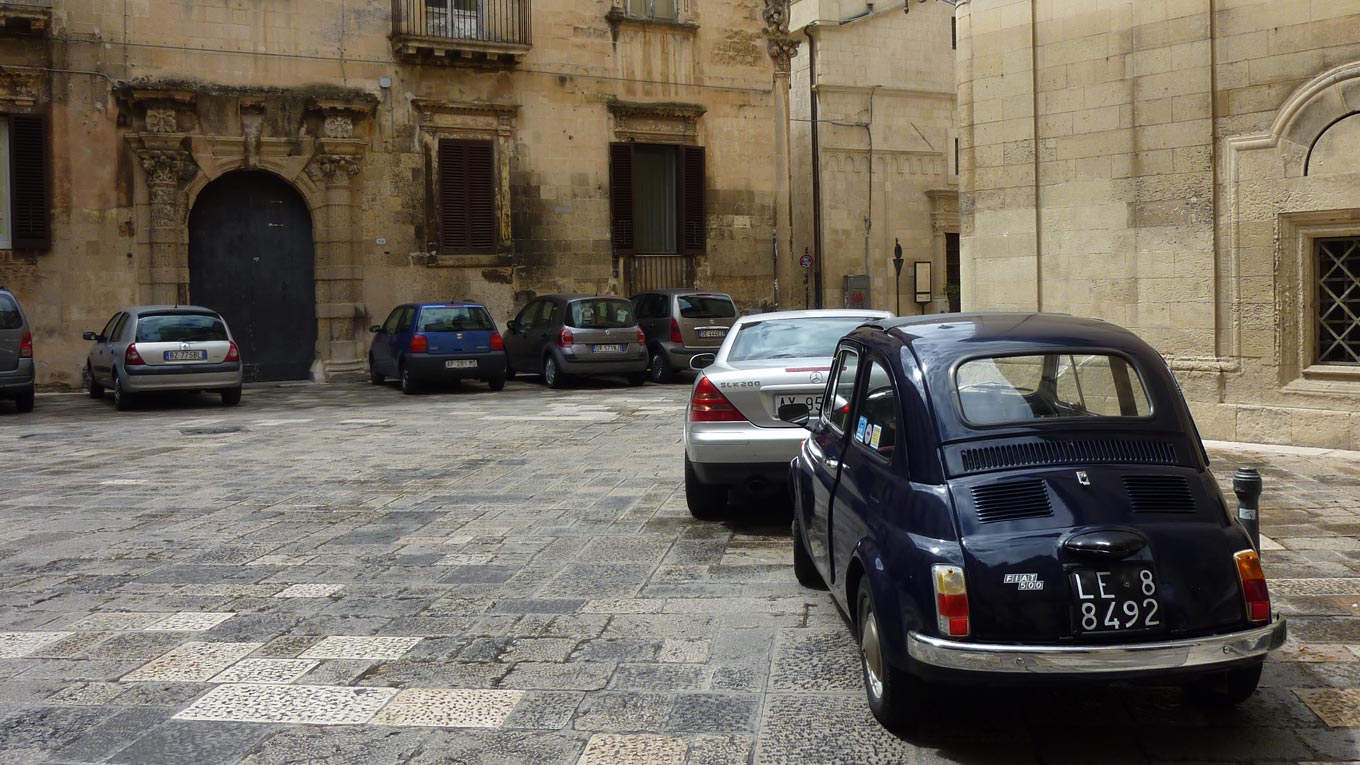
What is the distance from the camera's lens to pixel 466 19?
25531 millimetres

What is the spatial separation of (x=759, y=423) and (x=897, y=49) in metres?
29.3

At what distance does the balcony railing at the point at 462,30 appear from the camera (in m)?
24.6

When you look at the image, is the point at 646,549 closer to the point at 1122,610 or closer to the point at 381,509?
the point at 381,509

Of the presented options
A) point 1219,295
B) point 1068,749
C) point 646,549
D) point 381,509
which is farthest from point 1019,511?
point 1219,295

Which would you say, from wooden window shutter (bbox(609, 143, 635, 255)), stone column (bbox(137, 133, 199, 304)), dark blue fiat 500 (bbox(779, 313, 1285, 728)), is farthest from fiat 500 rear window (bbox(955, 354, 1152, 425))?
wooden window shutter (bbox(609, 143, 635, 255))

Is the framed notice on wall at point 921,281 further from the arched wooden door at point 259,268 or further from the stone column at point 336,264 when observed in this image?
the arched wooden door at point 259,268

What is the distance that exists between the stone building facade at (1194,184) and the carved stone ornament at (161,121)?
14.7 metres

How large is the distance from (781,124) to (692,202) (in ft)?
10.7

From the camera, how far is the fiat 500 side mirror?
6.59 meters

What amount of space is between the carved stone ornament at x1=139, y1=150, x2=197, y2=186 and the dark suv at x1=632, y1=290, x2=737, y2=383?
8474 mm

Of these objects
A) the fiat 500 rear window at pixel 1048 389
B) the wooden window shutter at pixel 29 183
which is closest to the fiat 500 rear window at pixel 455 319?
the wooden window shutter at pixel 29 183

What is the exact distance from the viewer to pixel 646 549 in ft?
25.6

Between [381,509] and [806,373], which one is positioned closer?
[806,373]

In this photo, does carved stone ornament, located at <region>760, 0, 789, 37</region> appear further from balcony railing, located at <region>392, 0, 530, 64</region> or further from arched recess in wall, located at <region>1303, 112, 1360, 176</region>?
arched recess in wall, located at <region>1303, 112, 1360, 176</region>
